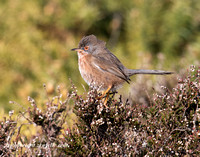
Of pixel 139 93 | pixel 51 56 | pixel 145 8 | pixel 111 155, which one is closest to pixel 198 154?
pixel 111 155

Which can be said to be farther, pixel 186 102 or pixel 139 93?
pixel 139 93

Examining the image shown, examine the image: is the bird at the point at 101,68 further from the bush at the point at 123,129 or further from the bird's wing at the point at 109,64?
the bush at the point at 123,129

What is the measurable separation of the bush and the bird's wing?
0.82m

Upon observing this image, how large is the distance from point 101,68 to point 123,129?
1.17 meters

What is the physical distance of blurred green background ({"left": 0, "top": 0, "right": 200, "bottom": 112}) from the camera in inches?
270

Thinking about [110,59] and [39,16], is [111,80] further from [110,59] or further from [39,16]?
[39,16]

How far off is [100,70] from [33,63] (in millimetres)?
3096

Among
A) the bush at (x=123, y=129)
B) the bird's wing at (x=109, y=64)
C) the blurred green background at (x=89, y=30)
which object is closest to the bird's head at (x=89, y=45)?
the bird's wing at (x=109, y=64)

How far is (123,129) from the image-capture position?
125 inches

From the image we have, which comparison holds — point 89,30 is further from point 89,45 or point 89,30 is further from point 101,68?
point 101,68

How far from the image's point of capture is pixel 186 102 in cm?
310

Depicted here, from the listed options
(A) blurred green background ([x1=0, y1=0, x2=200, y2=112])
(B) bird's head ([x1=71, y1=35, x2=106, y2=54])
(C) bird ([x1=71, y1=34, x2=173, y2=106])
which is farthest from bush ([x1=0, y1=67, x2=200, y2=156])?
(A) blurred green background ([x1=0, y1=0, x2=200, y2=112])

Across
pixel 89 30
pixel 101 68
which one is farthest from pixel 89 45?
pixel 89 30

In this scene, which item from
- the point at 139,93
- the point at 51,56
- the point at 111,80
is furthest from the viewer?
the point at 51,56
